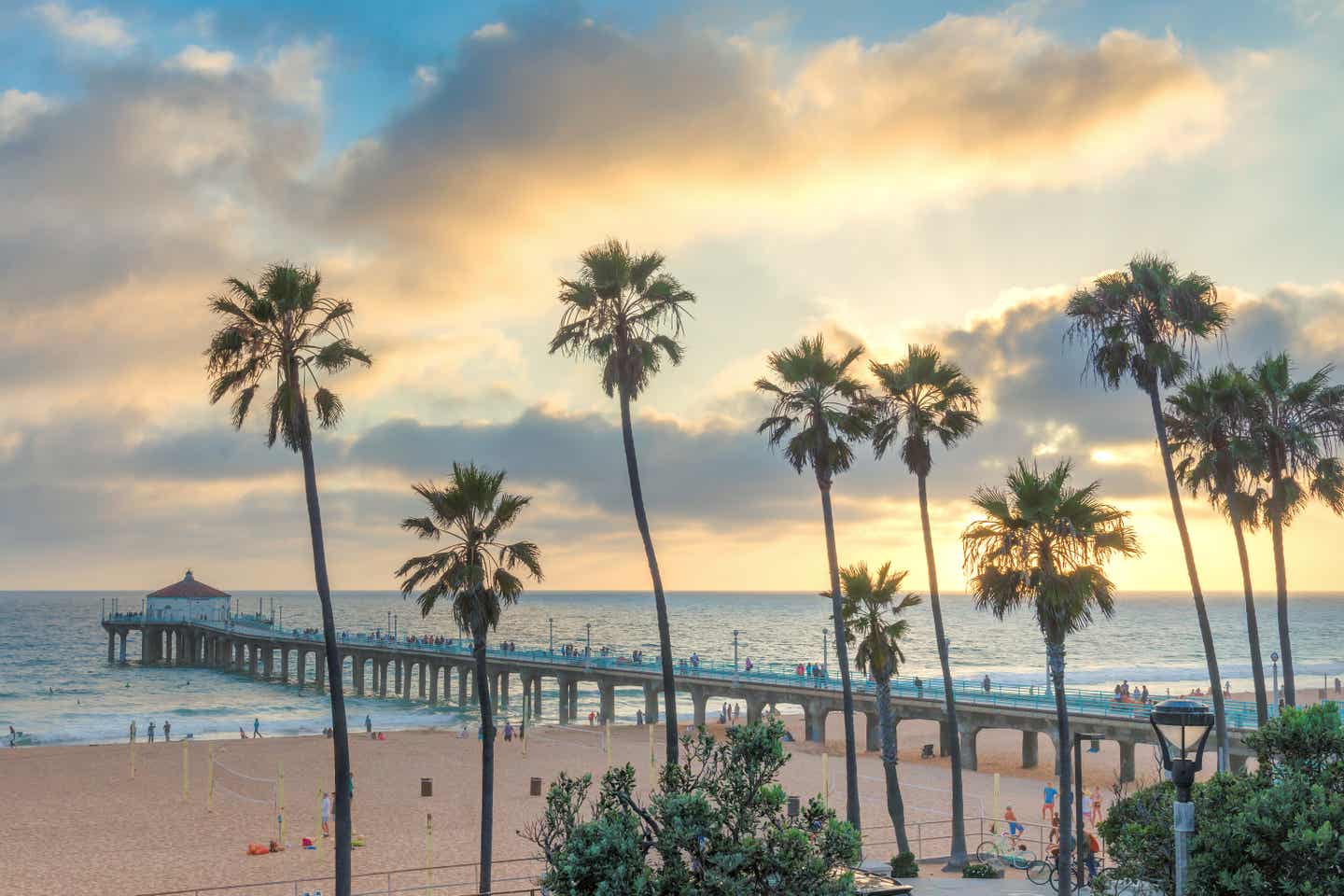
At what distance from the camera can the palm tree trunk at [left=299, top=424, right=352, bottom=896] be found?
19.5 metres

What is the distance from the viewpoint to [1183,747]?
11102mm

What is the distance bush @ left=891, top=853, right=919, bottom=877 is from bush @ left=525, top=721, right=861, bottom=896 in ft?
52.6

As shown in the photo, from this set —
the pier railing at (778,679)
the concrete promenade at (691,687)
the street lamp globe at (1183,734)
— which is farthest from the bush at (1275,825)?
the concrete promenade at (691,687)

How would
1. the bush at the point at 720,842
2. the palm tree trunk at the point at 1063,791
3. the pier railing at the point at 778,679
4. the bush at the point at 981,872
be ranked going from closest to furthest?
1. the bush at the point at 720,842
2. the palm tree trunk at the point at 1063,791
3. the bush at the point at 981,872
4. the pier railing at the point at 778,679

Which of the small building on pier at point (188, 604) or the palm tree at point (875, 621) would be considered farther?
the small building on pier at point (188, 604)

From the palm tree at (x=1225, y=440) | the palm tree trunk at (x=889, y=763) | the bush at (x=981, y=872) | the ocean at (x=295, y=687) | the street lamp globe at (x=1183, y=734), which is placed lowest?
the ocean at (x=295, y=687)

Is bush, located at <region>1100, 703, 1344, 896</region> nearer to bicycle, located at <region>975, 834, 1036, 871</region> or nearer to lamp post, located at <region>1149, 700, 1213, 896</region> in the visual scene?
lamp post, located at <region>1149, 700, 1213, 896</region>

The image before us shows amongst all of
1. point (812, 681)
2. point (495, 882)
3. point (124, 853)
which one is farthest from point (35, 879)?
point (812, 681)

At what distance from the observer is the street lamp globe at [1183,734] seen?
10891 mm

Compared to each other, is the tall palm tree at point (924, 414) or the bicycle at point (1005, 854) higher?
the tall palm tree at point (924, 414)

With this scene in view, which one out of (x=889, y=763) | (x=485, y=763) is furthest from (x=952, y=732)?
(x=485, y=763)

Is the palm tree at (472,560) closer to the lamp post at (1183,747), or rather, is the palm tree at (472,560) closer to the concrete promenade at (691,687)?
the lamp post at (1183,747)

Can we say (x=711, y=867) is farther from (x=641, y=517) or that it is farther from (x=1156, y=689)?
(x=1156, y=689)

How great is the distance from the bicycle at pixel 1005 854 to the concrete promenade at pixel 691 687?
1606cm
